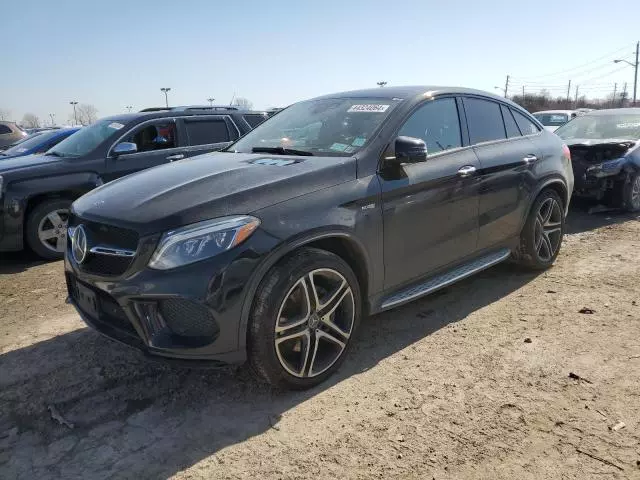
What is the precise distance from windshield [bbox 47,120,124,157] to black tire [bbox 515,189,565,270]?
505cm

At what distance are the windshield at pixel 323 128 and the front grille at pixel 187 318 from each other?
4.73 ft

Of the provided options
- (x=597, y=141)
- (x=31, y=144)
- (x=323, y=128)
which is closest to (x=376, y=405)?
(x=323, y=128)

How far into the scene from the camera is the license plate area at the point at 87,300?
302 cm

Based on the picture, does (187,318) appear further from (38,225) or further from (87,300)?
(38,225)

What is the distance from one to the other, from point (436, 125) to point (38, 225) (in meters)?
4.75

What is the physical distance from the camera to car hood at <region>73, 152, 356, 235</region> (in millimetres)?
2792

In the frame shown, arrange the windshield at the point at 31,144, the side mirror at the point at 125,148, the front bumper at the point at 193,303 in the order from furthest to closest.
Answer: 1. the windshield at the point at 31,144
2. the side mirror at the point at 125,148
3. the front bumper at the point at 193,303

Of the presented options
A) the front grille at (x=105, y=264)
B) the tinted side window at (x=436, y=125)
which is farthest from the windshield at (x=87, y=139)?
the tinted side window at (x=436, y=125)

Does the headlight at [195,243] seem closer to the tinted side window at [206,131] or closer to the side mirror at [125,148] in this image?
the side mirror at [125,148]

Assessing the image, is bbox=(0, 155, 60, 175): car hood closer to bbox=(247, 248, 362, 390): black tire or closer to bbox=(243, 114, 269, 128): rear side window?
bbox=(243, 114, 269, 128): rear side window

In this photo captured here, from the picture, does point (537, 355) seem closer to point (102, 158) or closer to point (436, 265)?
point (436, 265)

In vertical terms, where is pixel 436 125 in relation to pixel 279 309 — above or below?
above

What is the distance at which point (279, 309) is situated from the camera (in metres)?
2.87

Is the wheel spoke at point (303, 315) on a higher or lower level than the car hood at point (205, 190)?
lower
